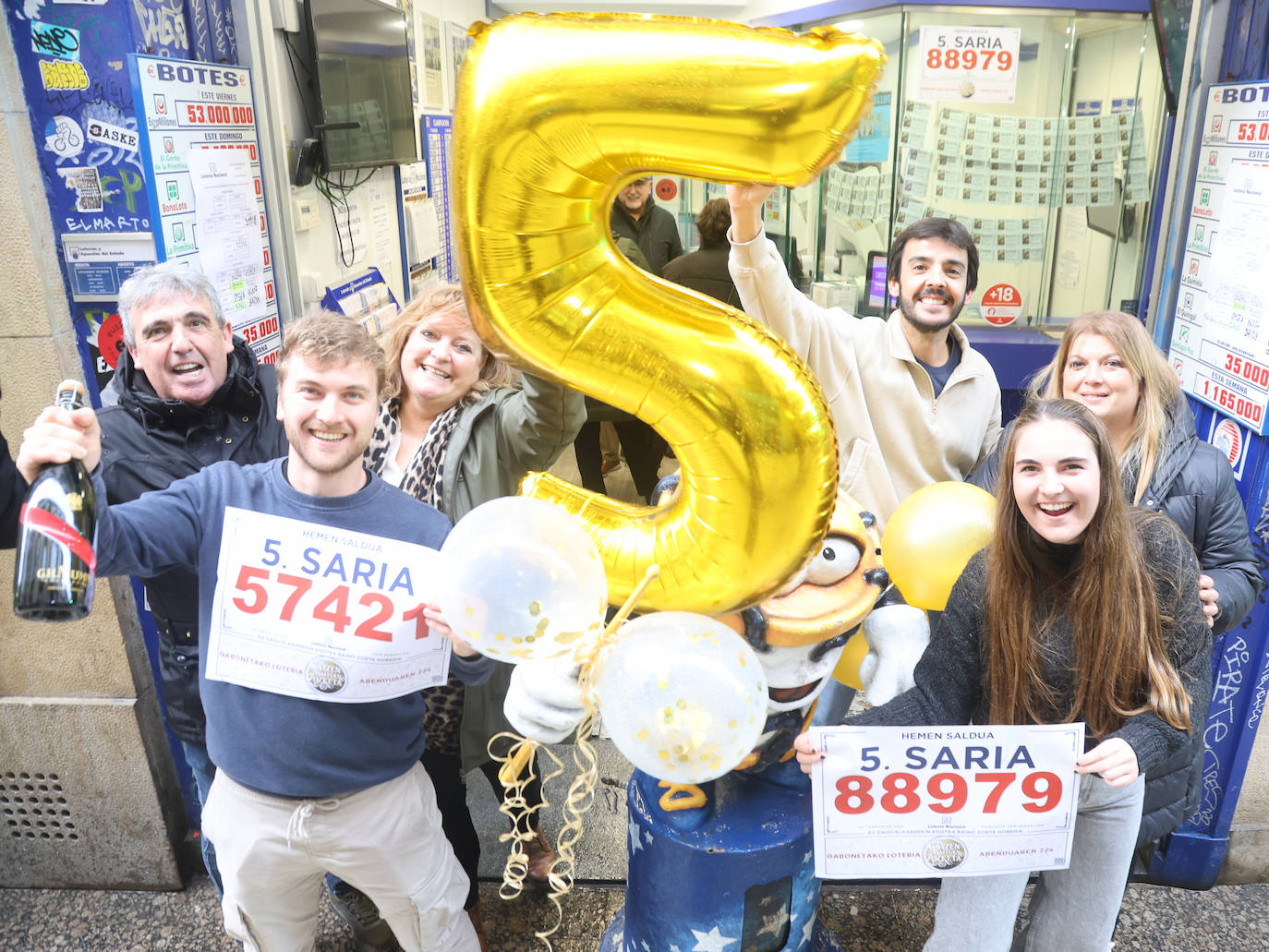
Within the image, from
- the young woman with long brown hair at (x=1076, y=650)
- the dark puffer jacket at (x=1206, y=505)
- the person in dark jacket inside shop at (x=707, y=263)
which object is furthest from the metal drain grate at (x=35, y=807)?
the person in dark jacket inside shop at (x=707, y=263)

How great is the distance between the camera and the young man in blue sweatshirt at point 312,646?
64.7 inches

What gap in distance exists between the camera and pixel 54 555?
1.18m

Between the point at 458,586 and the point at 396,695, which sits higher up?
the point at 458,586

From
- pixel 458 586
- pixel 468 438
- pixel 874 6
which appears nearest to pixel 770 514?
pixel 458 586

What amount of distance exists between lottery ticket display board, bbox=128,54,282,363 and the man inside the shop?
1527 mm

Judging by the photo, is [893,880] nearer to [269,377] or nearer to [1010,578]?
[1010,578]

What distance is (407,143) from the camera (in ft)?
15.2

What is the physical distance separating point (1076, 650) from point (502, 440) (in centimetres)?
121

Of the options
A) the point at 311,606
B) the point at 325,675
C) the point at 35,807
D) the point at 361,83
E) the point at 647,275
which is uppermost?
the point at 361,83

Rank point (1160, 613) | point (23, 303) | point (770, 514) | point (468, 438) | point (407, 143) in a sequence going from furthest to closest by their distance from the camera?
point (407, 143), point (23, 303), point (468, 438), point (1160, 613), point (770, 514)

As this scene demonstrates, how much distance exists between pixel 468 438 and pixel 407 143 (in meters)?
3.10

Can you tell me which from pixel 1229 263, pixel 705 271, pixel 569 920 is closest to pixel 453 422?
pixel 569 920

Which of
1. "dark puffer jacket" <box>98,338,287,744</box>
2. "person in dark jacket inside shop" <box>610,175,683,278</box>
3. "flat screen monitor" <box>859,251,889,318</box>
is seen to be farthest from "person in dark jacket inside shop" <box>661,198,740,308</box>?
"dark puffer jacket" <box>98,338,287,744</box>

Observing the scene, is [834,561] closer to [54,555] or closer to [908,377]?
[908,377]
